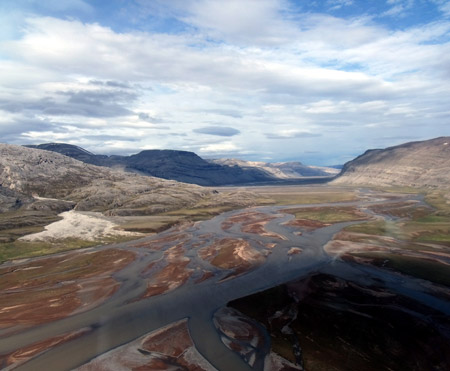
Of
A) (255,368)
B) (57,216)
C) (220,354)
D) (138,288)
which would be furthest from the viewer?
(57,216)

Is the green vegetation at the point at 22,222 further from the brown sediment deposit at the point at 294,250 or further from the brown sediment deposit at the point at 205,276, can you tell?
the brown sediment deposit at the point at 294,250

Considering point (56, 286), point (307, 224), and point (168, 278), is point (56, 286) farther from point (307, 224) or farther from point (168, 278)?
point (307, 224)

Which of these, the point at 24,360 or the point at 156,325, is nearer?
the point at 24,360

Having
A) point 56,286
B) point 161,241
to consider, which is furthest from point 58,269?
point 161,241

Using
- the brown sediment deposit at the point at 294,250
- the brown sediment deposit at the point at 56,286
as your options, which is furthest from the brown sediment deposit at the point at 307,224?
the brown sediment deposit at the point at 56,286

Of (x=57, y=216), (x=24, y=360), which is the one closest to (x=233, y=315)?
(x=24, y=360)

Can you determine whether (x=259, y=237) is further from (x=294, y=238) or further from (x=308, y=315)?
(x=308, y=315)
